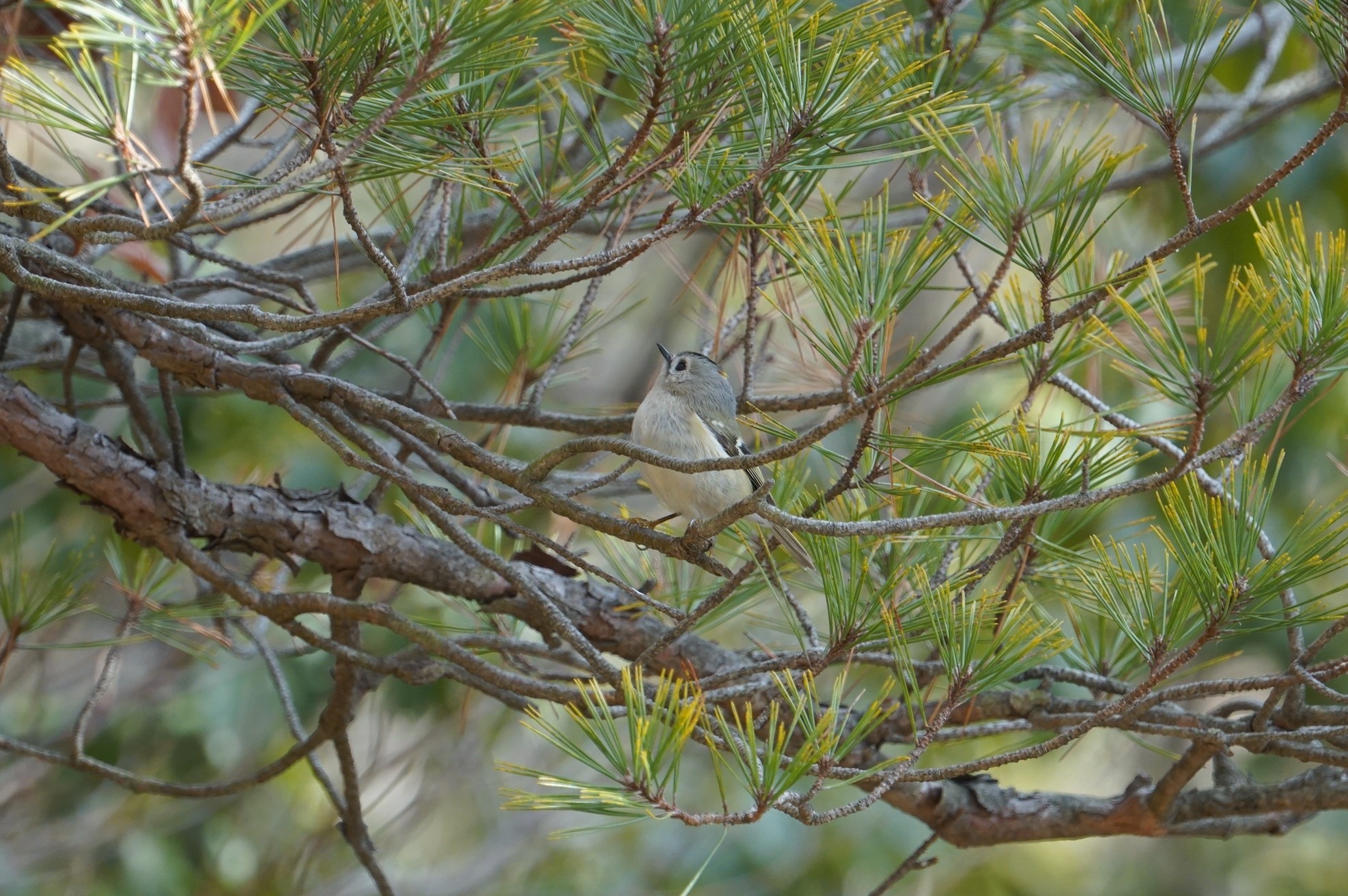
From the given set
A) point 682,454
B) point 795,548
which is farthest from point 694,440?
point 795,548

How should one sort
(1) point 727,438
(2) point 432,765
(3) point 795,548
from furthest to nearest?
(2) point 432,765, (1) point 727,438, (3) point 795,548

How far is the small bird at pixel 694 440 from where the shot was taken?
1.62m

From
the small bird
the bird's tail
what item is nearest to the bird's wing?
the small bird

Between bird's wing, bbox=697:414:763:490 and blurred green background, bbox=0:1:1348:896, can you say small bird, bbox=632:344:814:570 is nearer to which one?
bird's wing, bbox=697:414:763:490

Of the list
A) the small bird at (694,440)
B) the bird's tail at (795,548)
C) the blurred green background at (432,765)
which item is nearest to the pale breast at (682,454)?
the small bird at (694,440)

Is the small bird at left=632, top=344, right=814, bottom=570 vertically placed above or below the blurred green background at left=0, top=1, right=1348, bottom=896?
above

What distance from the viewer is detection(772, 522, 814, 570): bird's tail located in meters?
1.42

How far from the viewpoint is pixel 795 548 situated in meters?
1.52

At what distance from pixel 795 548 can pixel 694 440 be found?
253 millimetres

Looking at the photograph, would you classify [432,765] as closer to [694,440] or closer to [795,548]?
[694,440]

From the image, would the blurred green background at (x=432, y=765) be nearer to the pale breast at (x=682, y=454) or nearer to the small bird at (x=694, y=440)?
the small bird at (x=694, y=440)

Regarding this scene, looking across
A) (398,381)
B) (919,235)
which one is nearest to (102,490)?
(919,235)

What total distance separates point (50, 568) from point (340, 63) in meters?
1.73

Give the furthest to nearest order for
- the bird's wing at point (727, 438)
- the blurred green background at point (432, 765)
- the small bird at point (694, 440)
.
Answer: the blurred green background at point (432, 765)
the bird's wing at point (727, 438)
the small bird at point (694, 440)
